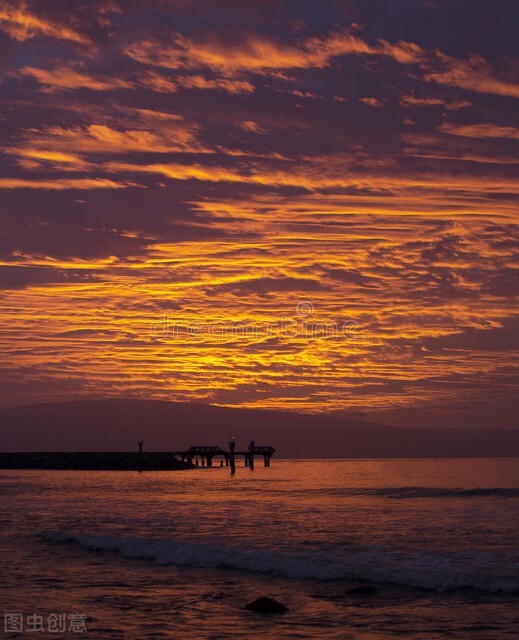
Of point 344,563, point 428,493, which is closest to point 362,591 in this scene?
point 344,563

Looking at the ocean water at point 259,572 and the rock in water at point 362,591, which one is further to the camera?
the rock in water at point 362,591

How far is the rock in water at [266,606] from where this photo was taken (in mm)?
16766

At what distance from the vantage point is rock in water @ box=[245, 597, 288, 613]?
1677 cm

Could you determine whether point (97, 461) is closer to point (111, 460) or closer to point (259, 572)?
point (111, 460)

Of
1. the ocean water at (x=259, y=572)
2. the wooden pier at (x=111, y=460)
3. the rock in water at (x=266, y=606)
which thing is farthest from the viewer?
the wooden pier at (x=111, y=460)

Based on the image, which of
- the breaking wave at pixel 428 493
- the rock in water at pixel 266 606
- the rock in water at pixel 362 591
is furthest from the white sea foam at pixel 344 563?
the breaking wave at pixel 428 493

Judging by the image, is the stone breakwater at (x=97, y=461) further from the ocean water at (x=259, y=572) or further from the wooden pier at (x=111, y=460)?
the ocean water at (x=259, y=572)

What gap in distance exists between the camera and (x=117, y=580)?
2108 centimetres

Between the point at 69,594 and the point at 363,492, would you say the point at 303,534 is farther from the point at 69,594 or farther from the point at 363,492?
the point at 363,492

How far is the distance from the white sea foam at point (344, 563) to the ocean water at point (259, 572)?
0.16 ft

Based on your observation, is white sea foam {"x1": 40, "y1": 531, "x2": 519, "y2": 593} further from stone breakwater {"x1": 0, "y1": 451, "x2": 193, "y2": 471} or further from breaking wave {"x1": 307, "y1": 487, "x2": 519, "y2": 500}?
stone breakwater {"x1": 0, "y1": 451, "x2": 193, "y2": 471}

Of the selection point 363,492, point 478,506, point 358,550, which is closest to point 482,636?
point 358,550

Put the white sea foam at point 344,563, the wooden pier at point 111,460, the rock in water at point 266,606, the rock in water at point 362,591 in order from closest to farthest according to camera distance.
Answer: the rock in water at point 266,606, the rock in water at point 362,591, the white sea foam at point 344,563, the wooden pier at point 111,460

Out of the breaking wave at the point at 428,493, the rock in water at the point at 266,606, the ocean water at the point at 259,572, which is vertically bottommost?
the breaking wave at the point at 428,493
